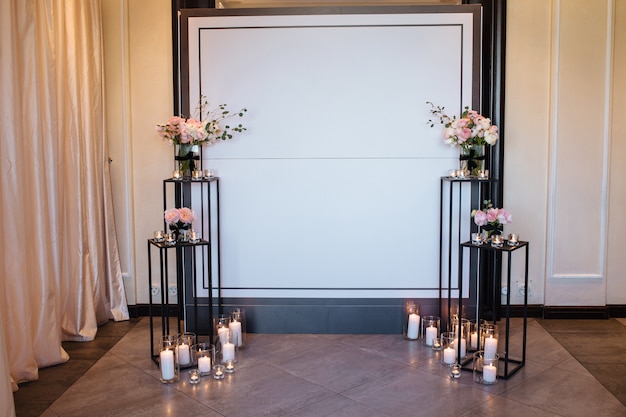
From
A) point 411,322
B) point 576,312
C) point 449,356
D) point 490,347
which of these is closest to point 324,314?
point 411,322

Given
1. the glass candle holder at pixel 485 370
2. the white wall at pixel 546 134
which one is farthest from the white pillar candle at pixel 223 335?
the glass candle holder at pixel 485 370

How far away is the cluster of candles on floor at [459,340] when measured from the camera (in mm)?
3650

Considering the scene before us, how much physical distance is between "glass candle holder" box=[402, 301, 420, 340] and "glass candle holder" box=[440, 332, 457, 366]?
33 cm

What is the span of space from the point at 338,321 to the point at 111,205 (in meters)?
1.97

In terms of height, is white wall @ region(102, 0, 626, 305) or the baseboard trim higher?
white wall @ region(102, 0, 626, 305)

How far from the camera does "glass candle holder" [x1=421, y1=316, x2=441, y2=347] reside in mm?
4254

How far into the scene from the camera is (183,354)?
3.85 metres

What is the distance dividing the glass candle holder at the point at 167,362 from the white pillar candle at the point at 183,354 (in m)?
0.15

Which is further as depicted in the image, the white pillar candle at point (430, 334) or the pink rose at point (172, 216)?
the white pillar candle at point (430, 334)

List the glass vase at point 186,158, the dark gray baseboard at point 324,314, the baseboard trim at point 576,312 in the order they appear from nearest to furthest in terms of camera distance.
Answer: the glass vase at point 186,158, the dark gray baseboard at point 324,314, the baseboard trim at point 576,312

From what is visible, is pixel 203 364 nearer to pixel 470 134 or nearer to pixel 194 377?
pixel 194 377

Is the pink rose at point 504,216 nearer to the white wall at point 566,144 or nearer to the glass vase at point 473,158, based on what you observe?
the glass vase at point 473,158

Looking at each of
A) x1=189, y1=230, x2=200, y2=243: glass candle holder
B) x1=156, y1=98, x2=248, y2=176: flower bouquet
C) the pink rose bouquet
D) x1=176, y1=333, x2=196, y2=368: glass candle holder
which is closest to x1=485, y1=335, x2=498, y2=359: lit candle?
the pink rose bouquet

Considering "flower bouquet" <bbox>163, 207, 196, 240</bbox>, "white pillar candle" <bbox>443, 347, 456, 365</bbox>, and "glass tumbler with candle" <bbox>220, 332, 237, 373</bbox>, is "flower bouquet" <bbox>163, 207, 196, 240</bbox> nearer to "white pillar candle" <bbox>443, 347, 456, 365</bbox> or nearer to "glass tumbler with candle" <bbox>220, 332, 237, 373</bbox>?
"glass tumbler with candle" <bbox>220, 332, 237, 373</bbox>
